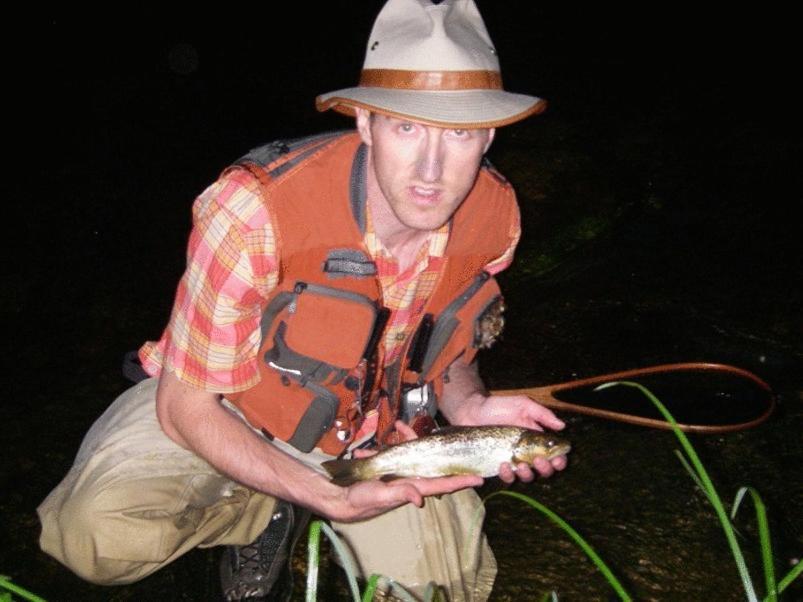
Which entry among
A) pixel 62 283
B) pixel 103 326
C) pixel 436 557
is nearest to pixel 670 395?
pixel 436 557

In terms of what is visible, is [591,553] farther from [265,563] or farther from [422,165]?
[265,563]

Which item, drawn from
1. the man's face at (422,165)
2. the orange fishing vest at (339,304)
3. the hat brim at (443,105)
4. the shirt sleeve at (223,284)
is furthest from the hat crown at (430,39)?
the shirt sleeve at (223,284)

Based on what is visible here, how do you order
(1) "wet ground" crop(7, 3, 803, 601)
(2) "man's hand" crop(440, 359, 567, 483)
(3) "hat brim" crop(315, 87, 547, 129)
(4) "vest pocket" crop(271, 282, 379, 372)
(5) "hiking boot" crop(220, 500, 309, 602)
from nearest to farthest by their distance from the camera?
(3) "hat brim" crop(315, 87, 547, 129) < (4) "vest pocket" crop(271, 282, 379, 372) < (2) "man's hand" crop(440, 359, 567, 483) < (5) "hiking boot" crop(220, 500, 309, 602) < (1) "wet ground" crop(7, 3, 803, 601)

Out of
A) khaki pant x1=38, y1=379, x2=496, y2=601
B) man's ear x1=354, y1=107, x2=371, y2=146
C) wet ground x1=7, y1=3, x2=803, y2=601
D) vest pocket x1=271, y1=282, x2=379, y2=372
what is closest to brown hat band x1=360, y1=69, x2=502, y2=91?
man's ear x1=354, y1=107, x2=371, y2=146

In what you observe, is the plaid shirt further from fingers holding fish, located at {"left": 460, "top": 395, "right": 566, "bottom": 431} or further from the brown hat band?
fingers holding fish, located at {"left": 460, "top": 395, "right": 566, "bottom": 431}

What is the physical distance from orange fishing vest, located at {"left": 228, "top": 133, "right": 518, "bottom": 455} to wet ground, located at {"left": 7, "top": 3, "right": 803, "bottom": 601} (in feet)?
3.00

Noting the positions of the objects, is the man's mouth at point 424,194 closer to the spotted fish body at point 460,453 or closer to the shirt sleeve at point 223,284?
the shirt sleeve at point 223,284

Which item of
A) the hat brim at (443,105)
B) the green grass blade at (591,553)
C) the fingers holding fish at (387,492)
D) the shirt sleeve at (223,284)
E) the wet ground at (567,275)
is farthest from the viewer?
the wet ground at (567,275)

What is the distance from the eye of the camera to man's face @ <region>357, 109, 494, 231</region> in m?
2.54


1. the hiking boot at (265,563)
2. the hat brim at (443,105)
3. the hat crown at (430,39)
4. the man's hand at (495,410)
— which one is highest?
the hat crown at (430,39)

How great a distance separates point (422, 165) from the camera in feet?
8.36

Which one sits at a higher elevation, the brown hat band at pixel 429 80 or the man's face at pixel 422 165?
the brown hat band at pixel 429 80

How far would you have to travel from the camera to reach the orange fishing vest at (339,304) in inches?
105

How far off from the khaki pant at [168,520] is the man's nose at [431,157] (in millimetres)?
1467
